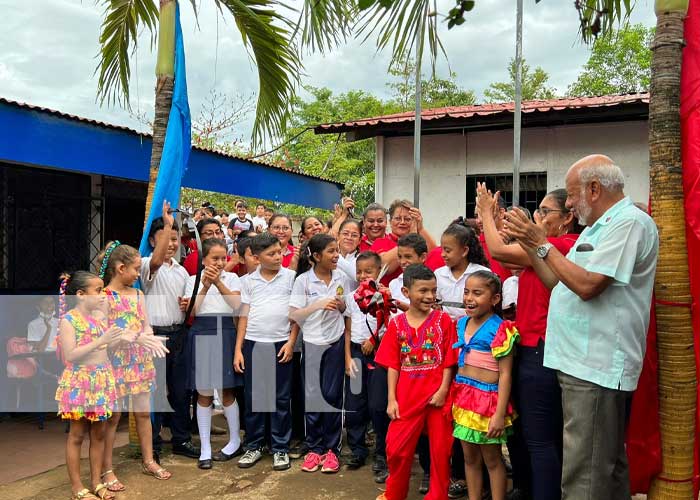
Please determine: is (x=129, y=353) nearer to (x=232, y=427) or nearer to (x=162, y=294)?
(x=162, y=294)

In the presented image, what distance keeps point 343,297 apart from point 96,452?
187 cm

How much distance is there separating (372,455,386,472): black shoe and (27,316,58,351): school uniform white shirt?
11.4ft

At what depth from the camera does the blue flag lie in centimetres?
449

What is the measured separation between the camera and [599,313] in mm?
2455

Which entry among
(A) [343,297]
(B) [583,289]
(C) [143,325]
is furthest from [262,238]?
(B) [583,289]

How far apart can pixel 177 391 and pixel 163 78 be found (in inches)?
96.6

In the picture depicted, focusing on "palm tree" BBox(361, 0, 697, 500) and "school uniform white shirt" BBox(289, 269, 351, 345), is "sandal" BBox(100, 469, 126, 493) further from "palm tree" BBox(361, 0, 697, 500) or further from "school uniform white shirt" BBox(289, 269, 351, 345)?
"palm tree" BBox(361, 0, 697, 500)

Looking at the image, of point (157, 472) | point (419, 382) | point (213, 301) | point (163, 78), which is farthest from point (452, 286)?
point (163, 78)

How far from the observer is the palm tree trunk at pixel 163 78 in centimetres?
469

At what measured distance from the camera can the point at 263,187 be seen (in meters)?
8.40

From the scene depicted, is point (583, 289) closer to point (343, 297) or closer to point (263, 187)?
point (343, 297)

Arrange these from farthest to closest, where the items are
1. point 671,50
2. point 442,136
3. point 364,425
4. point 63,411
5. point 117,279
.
→ point 442,136, point 364,425, point 117,279, point 63,411, point 671,50

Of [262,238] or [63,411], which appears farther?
[262,238]

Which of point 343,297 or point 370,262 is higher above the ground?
point 370,262
